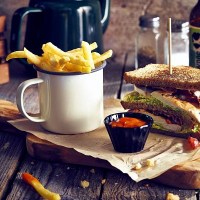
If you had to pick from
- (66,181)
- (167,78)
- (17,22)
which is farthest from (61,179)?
(17,22)

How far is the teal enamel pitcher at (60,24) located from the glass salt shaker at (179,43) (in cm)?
28

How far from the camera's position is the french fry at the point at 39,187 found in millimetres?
1141

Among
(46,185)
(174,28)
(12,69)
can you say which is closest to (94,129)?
(46,185)

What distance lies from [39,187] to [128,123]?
25cm

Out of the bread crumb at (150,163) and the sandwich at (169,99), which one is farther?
the sandwich at (169,99)

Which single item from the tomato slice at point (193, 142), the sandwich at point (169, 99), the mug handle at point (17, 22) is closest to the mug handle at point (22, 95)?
the sandwich at point (169, 99)

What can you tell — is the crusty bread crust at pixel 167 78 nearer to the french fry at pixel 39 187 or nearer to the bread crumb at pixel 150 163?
the bread crumb at pixel 150 163

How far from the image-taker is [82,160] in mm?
1301

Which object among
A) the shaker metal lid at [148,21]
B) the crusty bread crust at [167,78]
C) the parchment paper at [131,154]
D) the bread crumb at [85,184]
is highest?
the shaker metal lid at [148,21]

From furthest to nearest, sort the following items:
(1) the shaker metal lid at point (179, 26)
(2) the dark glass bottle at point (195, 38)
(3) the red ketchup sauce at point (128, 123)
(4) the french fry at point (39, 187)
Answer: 1. (1) the shaker metal lid at point (179, 26)
2. (2) the dark glass bottle at point (195, 38)
3. (3) the red ketchup sauce at point (128, 123)
4. (4) the french fry at point (39, 187)

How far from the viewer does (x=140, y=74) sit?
1.50 m

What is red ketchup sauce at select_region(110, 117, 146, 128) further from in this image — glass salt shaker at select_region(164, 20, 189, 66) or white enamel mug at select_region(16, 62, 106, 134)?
glass salt shaker at select_region(164, 20, 189, 66)

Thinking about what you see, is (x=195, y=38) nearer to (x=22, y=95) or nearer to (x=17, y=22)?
(x=17, y=22)

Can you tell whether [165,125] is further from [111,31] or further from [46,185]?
[111,31]
